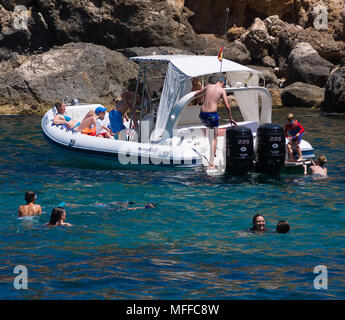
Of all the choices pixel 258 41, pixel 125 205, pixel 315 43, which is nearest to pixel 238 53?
pixel 258 41

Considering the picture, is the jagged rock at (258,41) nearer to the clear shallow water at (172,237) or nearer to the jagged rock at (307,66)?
the jagged rock at (307,66)

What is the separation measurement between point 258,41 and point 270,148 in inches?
808

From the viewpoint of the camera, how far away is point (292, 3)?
34.6 metres

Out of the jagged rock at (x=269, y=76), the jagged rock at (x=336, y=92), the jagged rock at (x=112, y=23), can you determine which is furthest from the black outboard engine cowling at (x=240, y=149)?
the jagged rock at (x=112, y=23)

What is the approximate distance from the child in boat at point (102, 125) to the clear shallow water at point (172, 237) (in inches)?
42.2

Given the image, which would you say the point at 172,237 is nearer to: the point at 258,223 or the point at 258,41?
the point at 258,223

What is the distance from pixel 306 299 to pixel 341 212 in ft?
12.4

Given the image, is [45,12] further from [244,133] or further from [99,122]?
[244,133]

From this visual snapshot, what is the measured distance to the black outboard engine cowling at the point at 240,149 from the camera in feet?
40.0

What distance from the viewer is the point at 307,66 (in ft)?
92.2

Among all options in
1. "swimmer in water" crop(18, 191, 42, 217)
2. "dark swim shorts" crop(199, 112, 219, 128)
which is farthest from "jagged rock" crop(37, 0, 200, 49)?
"swimmer in water" crop(18, 191, 42, 217)

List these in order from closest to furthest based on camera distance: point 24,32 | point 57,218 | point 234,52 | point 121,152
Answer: point 57,218 < point 121,152 < point 24,32 < point 234,52

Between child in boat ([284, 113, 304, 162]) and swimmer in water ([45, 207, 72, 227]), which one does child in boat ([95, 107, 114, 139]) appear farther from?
swimmer in water ([45, 207, 72, 227])

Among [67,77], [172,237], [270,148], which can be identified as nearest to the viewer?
[172,237]
